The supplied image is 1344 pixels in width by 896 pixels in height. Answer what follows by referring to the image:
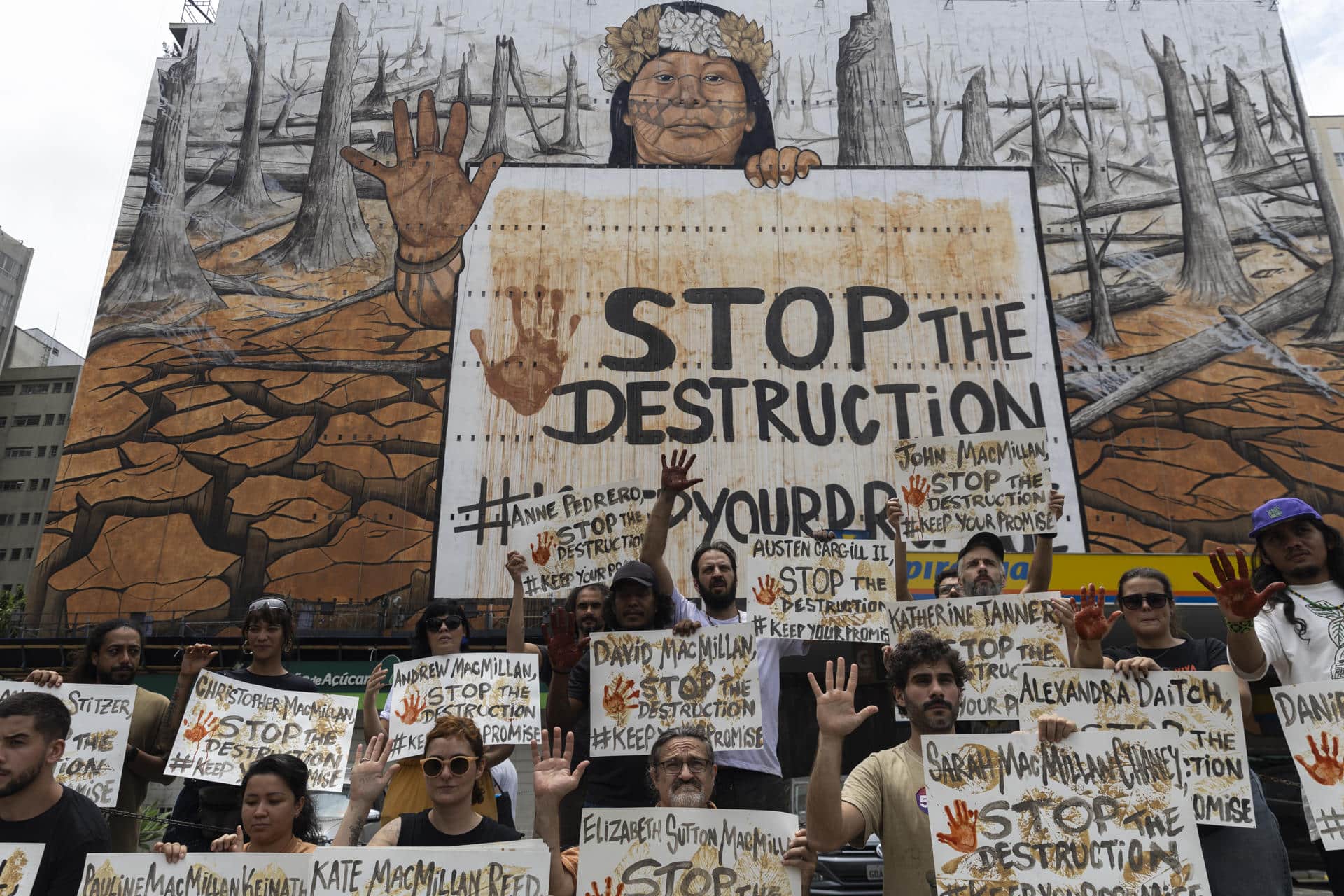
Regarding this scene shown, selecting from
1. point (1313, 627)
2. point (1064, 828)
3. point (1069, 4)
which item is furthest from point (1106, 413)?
point (1064, 828)

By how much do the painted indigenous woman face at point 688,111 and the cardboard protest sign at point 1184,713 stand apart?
18.1 meters

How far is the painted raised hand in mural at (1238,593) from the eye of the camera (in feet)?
11.6

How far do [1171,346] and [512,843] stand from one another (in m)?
19.4

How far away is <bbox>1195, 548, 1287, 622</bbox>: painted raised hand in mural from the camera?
3543 millimetres

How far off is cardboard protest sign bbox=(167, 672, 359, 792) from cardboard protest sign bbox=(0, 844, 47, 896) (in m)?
1.08

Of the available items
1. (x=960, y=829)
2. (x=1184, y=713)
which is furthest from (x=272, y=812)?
(x=1184, y=713)

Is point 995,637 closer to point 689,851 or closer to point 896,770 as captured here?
point 896,770

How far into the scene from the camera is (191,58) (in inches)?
856

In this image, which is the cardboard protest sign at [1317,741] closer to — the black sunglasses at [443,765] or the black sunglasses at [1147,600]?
the black sunglasses at [1147,600]

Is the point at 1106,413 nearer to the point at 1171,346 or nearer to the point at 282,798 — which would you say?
the point at 1171,346

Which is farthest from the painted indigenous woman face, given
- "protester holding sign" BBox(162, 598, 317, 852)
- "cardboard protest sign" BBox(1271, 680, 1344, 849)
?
"cardboard protest sign" BBox(1271, 680, 1344, 849)

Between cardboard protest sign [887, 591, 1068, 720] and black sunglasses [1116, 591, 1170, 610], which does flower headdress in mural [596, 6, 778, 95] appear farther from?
black sunglasses [1116, 591, 1170, 610]

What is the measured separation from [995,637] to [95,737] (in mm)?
4411

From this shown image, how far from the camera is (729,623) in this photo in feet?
15.7
